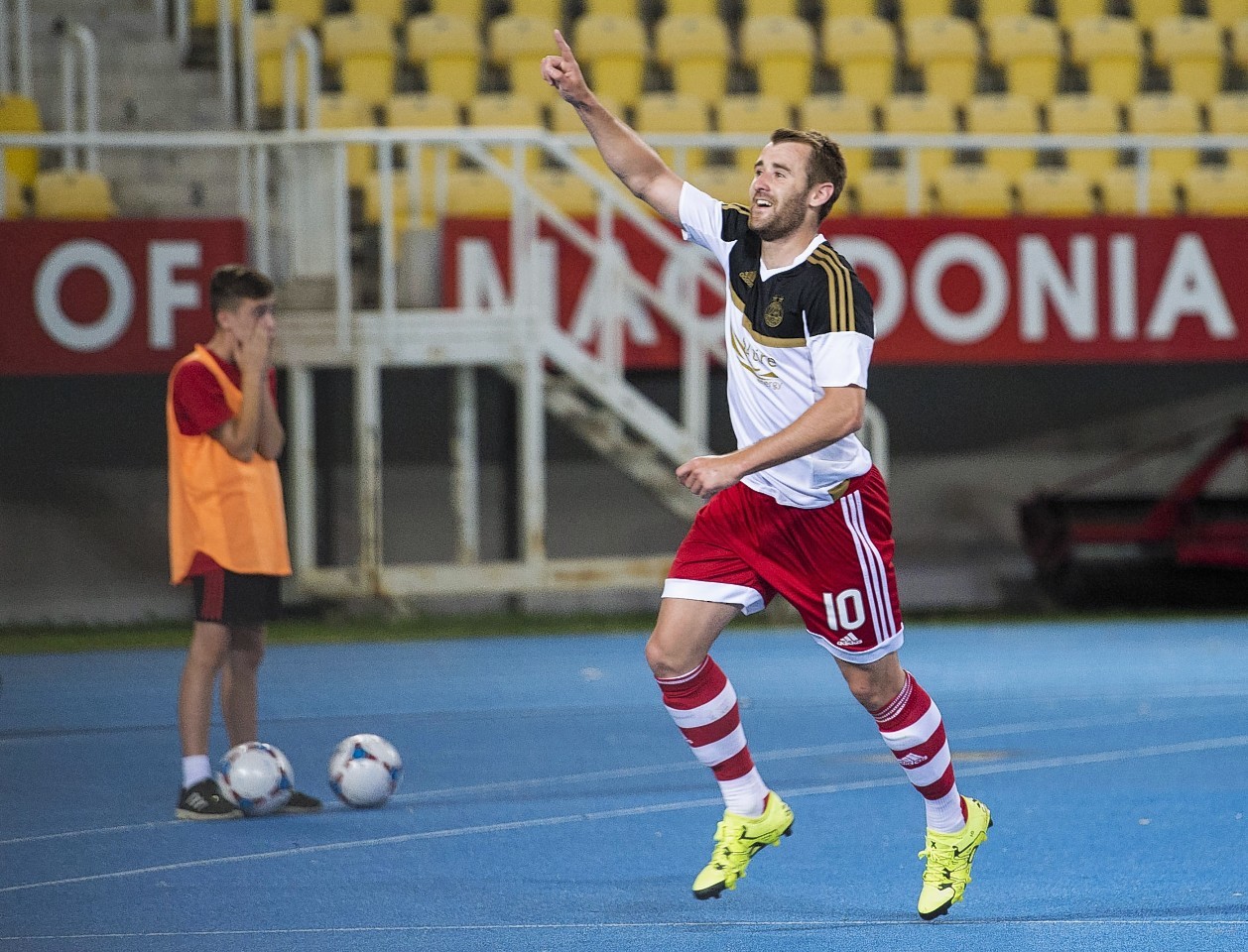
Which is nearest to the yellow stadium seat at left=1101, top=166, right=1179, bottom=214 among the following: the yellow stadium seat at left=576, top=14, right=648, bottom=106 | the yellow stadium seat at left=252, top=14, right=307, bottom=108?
the yellow stadium seat at left=576, top=14, right=648, bottom=106

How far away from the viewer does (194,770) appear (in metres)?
6.34

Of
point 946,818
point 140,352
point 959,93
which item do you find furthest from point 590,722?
point 959,93

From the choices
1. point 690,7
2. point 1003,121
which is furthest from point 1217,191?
point 690,7

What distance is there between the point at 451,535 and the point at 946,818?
33.7 feet

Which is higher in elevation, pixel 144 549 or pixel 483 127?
pixel 483 127

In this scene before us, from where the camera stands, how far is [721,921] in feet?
15.6

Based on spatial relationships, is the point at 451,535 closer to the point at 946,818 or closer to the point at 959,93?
the point at 959,93

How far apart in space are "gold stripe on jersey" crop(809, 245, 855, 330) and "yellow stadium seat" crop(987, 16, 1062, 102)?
12.3 metres

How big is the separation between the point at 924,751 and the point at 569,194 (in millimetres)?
9697

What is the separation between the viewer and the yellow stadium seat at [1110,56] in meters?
16.4

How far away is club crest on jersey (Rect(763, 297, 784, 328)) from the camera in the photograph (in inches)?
187

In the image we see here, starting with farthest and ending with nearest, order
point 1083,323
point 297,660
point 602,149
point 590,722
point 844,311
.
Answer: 1. point 1083,323
2. point 297,660
3. point 590,722
4. point 602,149
5. point 844,311

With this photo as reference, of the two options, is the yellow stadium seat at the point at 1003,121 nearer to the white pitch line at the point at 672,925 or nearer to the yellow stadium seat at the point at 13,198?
the yellow stadium seat at the point at 13,198

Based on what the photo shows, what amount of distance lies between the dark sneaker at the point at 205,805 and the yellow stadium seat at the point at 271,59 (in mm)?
9605
